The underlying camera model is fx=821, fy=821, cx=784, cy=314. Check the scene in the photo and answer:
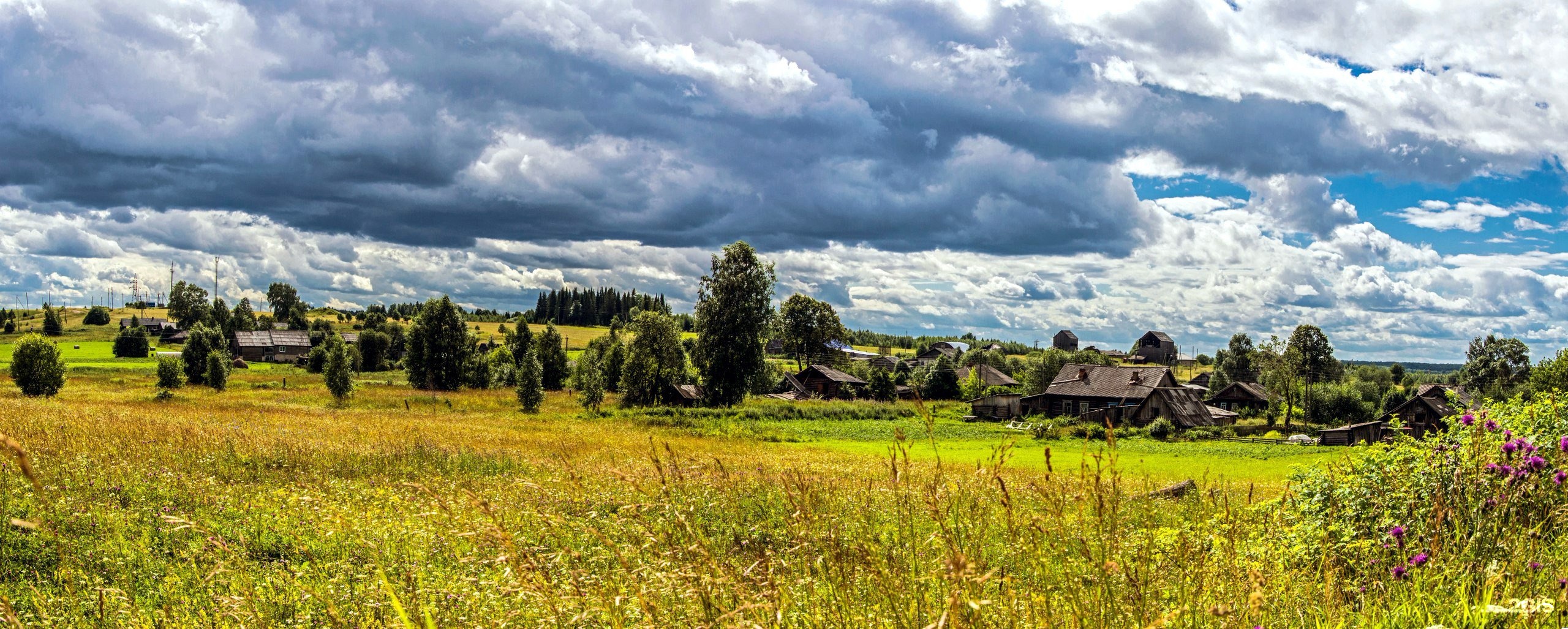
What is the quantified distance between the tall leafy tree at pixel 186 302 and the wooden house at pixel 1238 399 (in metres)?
153

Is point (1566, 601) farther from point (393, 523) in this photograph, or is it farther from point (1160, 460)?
point (1160, 460)

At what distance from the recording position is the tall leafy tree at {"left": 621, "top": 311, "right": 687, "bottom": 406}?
57.2 m

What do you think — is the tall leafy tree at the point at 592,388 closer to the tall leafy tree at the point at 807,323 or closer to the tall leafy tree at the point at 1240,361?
the tall leafy tree at the point at 807,323

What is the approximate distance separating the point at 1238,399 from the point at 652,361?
2392 inches

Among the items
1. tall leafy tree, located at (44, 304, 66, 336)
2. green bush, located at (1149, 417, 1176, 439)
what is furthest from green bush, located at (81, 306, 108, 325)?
green bush, located at (1149, 417, 1176, 439)

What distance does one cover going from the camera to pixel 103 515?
849 cm

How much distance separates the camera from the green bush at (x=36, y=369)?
3934 centimetres

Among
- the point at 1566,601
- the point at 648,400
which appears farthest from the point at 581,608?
the point at 648,400

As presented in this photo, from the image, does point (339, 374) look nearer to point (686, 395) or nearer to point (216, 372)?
point (216, 372)

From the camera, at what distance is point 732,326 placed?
55656 mm

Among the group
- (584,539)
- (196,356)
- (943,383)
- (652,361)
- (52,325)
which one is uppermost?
(652,361)

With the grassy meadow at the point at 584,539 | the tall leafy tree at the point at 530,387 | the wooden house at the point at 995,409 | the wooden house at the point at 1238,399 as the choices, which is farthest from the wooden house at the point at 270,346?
the wooden house at the point at 1238,399

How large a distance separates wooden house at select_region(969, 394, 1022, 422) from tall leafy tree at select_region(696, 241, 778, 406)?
18.1m

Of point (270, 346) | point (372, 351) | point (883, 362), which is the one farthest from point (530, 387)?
point (270, 346)
